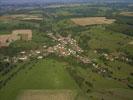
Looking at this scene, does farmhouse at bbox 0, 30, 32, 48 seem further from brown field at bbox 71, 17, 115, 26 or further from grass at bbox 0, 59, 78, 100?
brown field at bbox 71, 17, 115, 26

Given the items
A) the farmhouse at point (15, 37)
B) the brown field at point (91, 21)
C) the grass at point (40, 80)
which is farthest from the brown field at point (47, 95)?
the brown field at point (91, 21)

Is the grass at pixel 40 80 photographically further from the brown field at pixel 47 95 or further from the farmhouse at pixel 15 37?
the farmhouse at pixel 15 37

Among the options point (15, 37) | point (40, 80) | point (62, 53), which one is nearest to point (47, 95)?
point (40, 80)

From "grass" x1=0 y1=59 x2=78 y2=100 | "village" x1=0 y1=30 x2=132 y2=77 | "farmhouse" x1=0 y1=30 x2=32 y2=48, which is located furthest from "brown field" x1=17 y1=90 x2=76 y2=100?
"farmhouse" x1=0 y1=30 x2=32 y2=48

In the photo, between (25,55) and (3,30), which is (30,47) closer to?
(25,55)

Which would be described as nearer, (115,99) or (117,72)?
Result: (115,99)

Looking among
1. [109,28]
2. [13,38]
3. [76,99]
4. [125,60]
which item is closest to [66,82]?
[76,99]
